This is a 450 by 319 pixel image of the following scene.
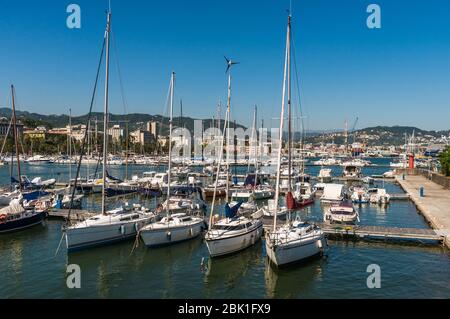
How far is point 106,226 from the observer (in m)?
28.1

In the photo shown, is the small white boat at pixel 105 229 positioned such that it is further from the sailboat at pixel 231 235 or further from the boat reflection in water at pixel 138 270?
the sailboat at pixel 231 235

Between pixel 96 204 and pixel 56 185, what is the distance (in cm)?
2427

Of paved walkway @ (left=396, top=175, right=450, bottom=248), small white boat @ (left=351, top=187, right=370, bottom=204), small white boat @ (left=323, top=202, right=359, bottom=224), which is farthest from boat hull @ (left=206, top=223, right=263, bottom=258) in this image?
small white boat @ (left=351, top=187, right=370, bottom=204)

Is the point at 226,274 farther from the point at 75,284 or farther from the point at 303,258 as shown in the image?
the point at 75,284

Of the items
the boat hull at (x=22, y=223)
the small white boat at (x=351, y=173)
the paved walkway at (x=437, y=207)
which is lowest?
the boat hull at (x=22, y=223)

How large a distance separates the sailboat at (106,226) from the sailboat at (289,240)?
37.6ft

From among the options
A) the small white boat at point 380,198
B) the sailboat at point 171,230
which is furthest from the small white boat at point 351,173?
the sailboat at point 171,230

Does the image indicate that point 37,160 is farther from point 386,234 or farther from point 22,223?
point 386,234

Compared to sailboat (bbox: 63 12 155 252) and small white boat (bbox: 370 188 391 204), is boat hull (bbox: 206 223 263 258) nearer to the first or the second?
sailboat (bbox: 63 12 155 252)

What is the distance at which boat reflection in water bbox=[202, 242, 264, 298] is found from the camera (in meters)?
20.5

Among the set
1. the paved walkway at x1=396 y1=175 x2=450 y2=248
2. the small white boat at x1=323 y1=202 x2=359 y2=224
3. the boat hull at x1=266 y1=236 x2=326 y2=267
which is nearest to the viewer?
the boat hull at x1=266 y1=236 x2=326 y2=267

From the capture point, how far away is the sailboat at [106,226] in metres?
26.7

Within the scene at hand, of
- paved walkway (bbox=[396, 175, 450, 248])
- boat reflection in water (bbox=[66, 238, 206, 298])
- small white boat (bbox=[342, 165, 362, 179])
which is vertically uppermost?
small white boat (bbox=[342, 165, 362, 179])

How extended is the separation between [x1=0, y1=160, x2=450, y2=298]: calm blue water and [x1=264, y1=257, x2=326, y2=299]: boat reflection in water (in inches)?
2.1
